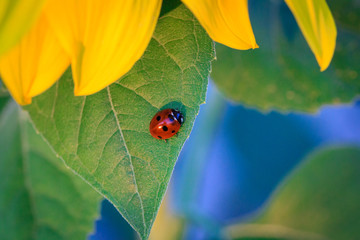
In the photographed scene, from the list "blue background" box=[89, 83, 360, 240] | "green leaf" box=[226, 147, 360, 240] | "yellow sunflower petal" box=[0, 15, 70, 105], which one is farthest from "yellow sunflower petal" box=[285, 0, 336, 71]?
"blue background" box=[89, 83, 360, 240]

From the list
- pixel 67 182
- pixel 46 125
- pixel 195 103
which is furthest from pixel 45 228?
pixel 195 103

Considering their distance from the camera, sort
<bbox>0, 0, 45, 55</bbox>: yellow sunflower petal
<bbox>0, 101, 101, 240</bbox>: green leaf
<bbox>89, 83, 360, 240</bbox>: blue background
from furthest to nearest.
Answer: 1. <bbox>89, 83, 360, 240</bbox>: blue background
2. <bbox>0, 101, 101, 240</bbox>: green leaf
3. <bbox>0, 0, 45, 55</bbox>: yellow sunflower petal

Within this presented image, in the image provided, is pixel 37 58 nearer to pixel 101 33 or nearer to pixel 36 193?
pixel 101 33

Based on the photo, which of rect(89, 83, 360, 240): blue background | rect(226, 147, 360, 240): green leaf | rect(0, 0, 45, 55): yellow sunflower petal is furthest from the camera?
rect(89, 83, 360, 240): blue background

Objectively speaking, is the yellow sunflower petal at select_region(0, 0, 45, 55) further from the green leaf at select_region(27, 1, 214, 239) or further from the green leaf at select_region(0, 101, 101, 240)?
the green leaf at select_region(0, 101, 101, 240)

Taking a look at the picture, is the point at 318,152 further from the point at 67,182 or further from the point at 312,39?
the point at 312,39

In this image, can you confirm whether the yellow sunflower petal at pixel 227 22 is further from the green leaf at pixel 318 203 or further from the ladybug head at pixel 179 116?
the green leaf at pixel 318 203

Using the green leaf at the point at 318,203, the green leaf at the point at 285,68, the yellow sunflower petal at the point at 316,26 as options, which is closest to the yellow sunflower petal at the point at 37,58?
the yellow sunflower petal at the point at 316,26

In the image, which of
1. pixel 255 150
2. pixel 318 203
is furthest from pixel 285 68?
pixel 255 150
